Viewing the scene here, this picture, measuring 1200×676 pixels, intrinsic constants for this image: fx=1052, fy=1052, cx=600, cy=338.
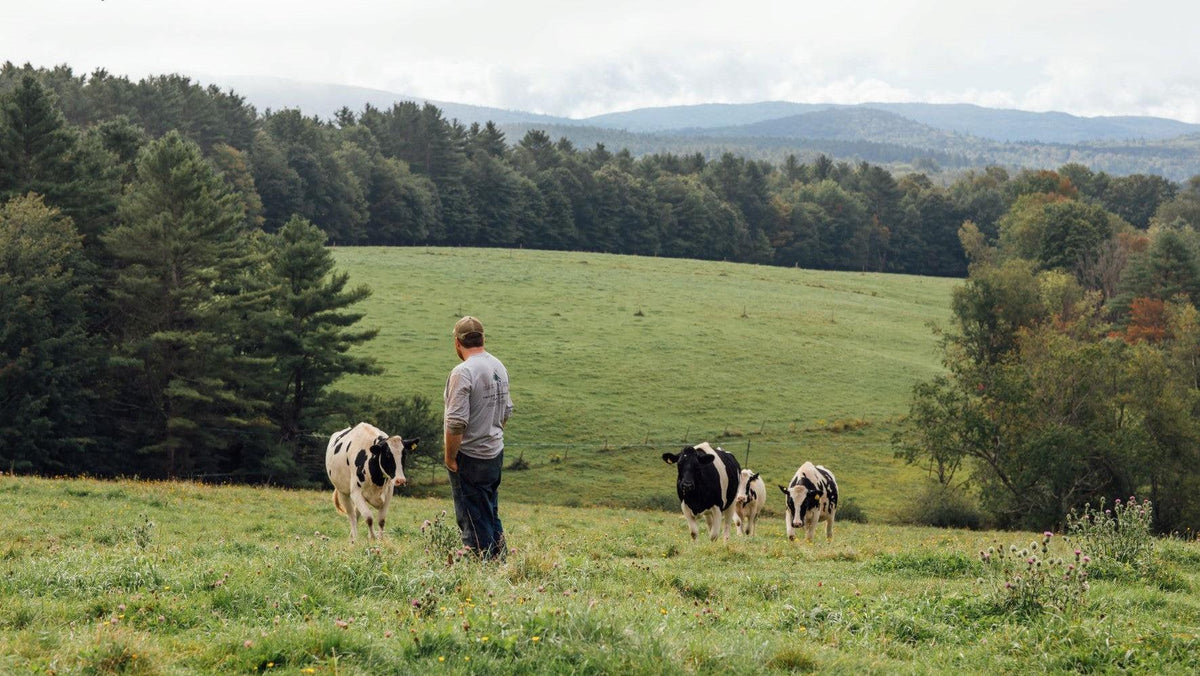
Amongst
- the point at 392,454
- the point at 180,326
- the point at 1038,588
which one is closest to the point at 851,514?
the point at 392,454

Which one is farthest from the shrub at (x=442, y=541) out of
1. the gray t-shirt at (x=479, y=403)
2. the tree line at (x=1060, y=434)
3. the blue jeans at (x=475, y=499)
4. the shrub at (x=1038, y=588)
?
the tree line at (x=1060, y=434)

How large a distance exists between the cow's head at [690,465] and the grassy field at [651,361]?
2221 centimetres

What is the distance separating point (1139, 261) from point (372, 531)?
3091 inches

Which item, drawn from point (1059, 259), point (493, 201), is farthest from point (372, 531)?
point (493, 201)

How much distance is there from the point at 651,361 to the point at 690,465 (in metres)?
45.7

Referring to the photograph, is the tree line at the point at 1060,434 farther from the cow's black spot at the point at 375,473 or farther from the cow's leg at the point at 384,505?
the cow's black spot at the point at 375,473

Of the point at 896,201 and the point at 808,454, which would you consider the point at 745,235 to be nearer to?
the point at 896,201

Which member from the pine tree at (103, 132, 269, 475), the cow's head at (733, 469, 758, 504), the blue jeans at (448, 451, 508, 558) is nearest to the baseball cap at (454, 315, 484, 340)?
the blue jeans at (448, 451, 508, 558)

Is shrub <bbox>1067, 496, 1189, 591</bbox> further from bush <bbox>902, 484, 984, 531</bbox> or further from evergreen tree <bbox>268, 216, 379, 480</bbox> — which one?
evergreen tree <bbox>268, 216, 379, 480</bbox>

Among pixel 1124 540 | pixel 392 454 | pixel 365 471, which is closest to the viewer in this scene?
pixel 1124 540

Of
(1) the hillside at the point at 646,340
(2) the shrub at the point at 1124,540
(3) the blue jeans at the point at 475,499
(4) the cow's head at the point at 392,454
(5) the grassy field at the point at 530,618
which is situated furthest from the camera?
(1) the hillside at the point at 646,340

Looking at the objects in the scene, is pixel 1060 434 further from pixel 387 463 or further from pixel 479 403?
pixel 479 403

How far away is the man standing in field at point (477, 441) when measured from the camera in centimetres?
1087

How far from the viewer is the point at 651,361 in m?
63.4
